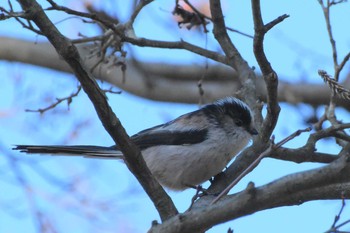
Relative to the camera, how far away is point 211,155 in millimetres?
5254

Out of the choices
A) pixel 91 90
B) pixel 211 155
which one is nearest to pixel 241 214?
pixel 91 90

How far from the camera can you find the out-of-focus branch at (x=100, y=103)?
344 centimetres

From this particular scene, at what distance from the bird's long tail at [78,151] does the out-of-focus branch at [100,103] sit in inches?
51.2

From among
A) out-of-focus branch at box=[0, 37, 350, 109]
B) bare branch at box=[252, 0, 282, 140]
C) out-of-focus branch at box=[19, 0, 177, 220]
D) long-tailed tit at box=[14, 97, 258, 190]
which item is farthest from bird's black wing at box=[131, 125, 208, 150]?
out-of-focus branch at box=[0, 37, 350, 109]

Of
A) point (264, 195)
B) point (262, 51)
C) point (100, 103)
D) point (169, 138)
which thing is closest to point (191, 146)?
point (169, 138)

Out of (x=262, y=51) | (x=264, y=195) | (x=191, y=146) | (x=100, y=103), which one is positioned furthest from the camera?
(x=191, y=146)

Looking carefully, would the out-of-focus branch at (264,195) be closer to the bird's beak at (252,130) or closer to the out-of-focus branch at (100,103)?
the out-of-focus branch at (100,103)

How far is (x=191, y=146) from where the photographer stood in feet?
17.7

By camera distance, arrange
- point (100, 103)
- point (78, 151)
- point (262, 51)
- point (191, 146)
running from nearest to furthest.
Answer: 1. point (100, 103)
2. point (262, 51)
3. point (78, 151)
4. point (191, 146)

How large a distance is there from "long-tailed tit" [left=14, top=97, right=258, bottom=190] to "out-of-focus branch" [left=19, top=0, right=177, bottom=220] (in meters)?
1.30

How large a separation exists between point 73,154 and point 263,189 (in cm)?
247

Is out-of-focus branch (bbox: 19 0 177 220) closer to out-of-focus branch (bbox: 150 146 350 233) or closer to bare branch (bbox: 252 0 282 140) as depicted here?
out-of-focus branch (bbox: 150 146 350 233)

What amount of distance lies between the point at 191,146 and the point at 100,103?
1.96m

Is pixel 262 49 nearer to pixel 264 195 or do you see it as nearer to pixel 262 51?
pixel 262 51
